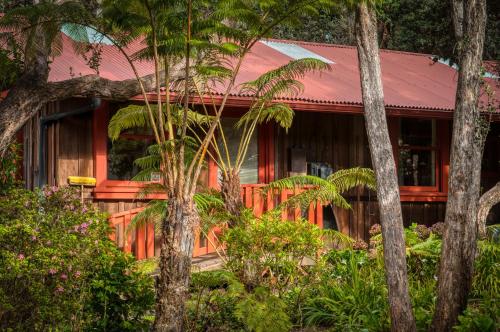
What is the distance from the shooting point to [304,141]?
1700 cm

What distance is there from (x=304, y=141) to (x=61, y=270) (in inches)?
376

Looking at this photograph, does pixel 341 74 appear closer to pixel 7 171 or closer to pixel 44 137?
pixel 44 137

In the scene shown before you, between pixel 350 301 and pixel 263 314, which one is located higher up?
pixel 263 314

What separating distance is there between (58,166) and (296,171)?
14.8ft

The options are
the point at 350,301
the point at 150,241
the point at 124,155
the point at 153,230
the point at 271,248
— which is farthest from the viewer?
the point at 124,155

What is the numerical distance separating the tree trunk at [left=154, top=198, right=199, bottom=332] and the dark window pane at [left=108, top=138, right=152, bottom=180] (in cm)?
634

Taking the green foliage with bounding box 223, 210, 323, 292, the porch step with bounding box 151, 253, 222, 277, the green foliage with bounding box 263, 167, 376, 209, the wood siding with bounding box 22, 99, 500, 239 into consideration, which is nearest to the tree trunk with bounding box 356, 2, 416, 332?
the green foliage with bounding box 223, 210, 323, 292

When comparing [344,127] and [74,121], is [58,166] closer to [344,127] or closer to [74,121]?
[74,121]

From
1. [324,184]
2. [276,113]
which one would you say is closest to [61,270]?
[324,184]

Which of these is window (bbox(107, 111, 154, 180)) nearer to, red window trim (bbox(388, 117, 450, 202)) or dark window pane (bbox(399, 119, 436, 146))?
red window trim (bbox(388, 117, 450, 202))

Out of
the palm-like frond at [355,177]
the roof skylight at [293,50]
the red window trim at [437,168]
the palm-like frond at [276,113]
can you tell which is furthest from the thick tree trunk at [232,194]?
the roof skylight at [293,50]

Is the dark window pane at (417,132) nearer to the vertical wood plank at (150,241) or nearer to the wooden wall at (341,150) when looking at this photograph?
the wooden wall at (341,150)

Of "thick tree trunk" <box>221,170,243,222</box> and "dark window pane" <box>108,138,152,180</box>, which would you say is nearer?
"thick tree trunk" <box>221,170,243,222</box>

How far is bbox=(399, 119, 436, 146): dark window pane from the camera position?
60.5 ft
